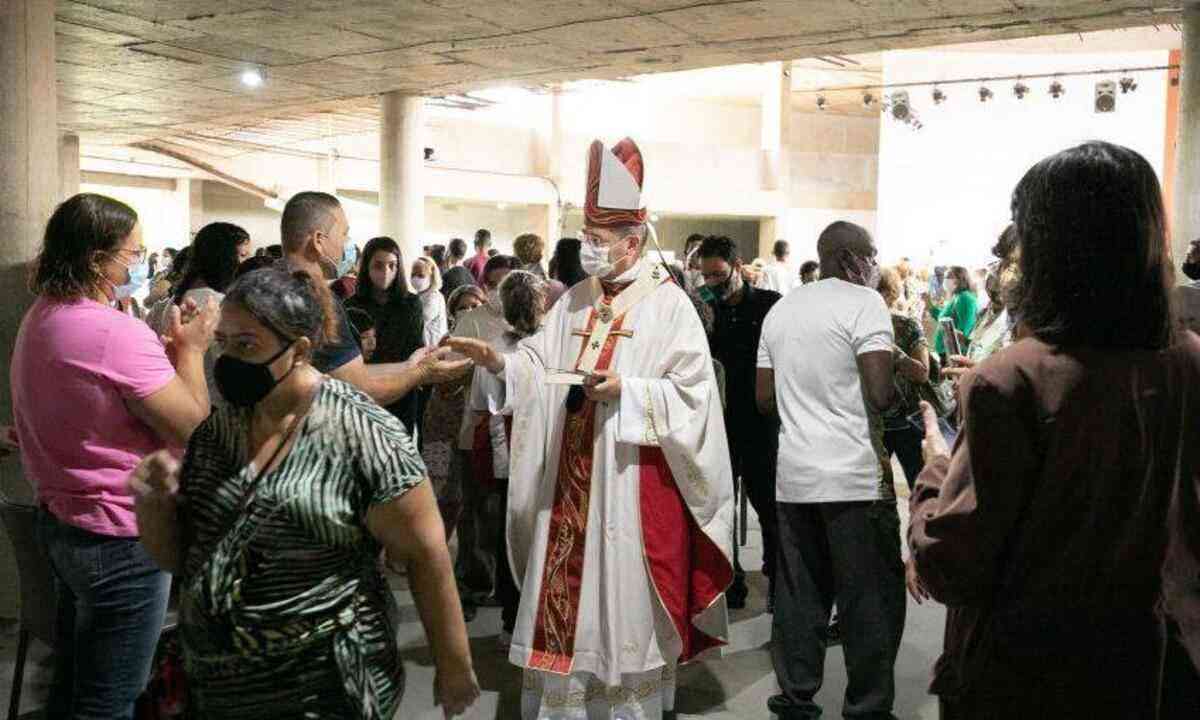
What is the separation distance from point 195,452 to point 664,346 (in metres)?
2.01

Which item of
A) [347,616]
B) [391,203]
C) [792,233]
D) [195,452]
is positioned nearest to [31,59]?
[195,452]

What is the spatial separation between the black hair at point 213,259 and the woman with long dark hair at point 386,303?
149 cm

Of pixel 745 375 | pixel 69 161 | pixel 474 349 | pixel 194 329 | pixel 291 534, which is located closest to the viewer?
pixel 291 534

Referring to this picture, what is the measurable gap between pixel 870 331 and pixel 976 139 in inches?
547

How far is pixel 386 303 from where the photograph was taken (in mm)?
5910

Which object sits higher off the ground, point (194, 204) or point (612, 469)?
point (194, 204)

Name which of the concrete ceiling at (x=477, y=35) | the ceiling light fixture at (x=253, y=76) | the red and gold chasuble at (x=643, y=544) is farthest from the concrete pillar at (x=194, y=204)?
the red and gold chasuble at (x=643, y=544)

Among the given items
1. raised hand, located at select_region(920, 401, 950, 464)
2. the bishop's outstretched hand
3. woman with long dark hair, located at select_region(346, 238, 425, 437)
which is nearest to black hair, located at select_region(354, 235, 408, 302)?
woman with long dark hair, located at select_region(346, 238, 425, 437)

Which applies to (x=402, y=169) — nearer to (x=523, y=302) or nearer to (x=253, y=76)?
(x=253, y=76)

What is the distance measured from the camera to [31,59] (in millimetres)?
5445

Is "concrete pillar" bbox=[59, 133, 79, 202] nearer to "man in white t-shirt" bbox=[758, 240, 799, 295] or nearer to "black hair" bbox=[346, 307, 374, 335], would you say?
"man in white t-shirt" bbox=[758, 240, 799, 295]

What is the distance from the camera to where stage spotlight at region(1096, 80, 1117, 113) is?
49.5 ft

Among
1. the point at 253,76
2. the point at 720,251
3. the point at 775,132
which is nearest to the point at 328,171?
the point at 775,132

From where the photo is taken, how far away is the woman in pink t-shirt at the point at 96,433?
2879 millimetres
